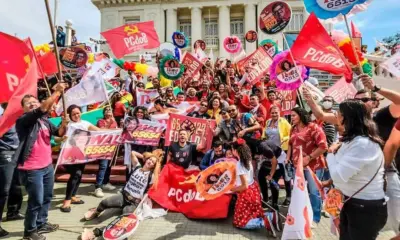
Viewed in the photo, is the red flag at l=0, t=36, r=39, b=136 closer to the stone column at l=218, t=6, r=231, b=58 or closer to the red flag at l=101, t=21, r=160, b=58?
the red flag at l=101, t=21, r=160, b=58

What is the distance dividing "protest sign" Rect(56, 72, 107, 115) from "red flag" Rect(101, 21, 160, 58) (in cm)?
315

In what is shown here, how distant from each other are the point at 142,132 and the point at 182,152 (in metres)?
1.29

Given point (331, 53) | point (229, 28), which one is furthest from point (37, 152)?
point (229, 28)

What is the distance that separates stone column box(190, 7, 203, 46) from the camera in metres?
29.5

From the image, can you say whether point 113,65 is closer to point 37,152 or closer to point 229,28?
point 37,152

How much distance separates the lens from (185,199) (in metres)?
4.54

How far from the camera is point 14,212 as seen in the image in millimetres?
4484

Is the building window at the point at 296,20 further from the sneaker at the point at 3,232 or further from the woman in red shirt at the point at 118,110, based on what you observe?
the sneaker at the point at 3,232

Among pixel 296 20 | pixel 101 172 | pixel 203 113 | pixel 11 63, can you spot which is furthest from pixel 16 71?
pixel 296 20

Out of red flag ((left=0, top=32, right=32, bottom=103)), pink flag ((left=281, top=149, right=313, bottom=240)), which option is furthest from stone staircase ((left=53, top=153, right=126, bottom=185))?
pink flag ((left=281, top=149, right=313, bottom=240))

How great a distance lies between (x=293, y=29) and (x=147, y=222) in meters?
28.0

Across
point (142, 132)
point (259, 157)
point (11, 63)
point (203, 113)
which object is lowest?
point (259, 157)

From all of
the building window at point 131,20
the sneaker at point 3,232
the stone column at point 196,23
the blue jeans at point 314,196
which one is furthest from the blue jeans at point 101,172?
the building window at point 131,20

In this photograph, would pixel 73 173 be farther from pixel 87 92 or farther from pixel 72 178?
pixel 87 92
